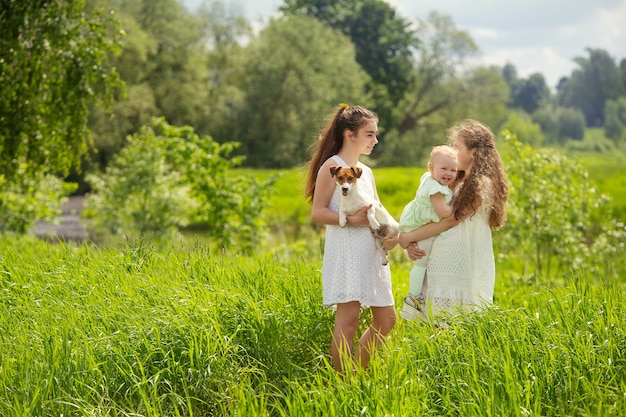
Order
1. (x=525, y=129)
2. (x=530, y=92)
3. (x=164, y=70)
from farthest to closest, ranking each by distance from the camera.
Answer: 1. (x=530, y=92)
2. (x=525, y=129)
3. (x=164, y=70)

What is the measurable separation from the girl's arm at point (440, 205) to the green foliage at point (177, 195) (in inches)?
493

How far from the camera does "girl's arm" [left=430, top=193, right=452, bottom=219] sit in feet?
17.3

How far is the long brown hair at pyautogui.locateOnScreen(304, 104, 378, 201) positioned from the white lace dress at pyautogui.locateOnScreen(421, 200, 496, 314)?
969 mm

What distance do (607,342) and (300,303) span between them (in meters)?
2.24

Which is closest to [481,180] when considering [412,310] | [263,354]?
[412,310]

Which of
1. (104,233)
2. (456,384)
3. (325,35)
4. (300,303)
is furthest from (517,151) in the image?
(325,35)

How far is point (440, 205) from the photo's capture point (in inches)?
208

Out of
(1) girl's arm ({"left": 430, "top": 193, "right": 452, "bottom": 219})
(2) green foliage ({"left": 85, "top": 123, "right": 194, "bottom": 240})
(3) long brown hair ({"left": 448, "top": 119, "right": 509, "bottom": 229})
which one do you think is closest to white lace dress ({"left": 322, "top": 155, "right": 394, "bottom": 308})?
(1) girl's arm ({"left": 430, "top": 193, "right": 452, "bottom": 219})

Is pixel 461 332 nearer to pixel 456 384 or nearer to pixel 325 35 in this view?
pixel 456 384

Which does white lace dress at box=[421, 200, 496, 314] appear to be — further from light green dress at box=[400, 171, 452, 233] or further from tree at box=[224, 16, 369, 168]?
tree at box=[224, 16, 369, 168]

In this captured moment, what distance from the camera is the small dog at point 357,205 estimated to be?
509cm

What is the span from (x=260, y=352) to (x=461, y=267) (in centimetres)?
150

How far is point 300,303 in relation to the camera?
5.94 meters

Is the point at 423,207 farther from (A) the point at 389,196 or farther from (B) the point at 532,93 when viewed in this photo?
(B) the point at 532,93
